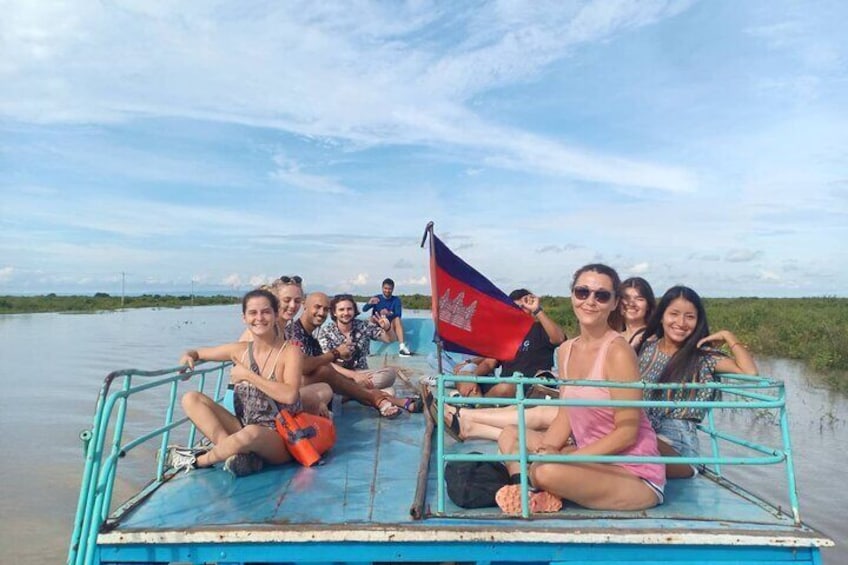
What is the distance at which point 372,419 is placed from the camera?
603 centimetres

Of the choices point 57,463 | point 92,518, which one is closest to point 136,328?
point 57,463

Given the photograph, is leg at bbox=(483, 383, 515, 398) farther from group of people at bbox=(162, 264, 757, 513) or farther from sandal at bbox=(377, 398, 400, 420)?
sandal at bbox=(377, 398, 400, 420)

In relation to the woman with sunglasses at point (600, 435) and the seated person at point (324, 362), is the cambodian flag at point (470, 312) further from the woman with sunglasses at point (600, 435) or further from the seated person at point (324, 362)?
the woman with sunglasses at point (600, 435)

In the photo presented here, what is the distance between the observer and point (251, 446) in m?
4.14

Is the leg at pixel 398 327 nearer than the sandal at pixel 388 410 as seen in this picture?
No

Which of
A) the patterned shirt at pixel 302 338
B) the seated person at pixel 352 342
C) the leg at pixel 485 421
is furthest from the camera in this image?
the seated person at pixel 352 342

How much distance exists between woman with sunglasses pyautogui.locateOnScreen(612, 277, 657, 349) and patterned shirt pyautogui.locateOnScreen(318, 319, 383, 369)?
281cm

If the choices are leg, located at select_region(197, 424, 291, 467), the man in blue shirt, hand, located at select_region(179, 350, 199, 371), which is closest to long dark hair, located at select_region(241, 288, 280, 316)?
hand, located at select_region(179, 350, 199, 371)

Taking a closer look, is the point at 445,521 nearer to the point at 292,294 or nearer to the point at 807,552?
the point at 807,552

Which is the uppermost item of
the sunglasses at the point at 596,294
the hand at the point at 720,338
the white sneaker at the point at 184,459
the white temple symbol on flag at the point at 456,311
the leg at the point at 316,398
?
the sunglasses at the point at 596,294

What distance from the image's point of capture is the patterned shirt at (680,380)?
4.26 metres

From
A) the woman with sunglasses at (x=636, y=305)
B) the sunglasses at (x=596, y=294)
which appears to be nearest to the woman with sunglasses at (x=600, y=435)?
the sunglasses at (x=596, y=294)

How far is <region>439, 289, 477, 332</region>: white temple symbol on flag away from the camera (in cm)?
482

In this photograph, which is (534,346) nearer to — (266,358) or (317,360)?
(317,360)
